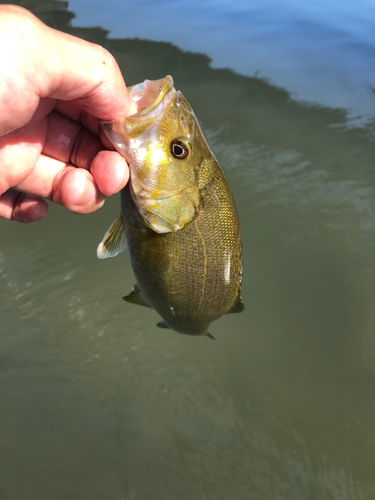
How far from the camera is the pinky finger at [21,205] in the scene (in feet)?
6.53

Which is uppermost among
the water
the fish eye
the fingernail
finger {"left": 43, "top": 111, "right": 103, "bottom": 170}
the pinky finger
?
the fish eye

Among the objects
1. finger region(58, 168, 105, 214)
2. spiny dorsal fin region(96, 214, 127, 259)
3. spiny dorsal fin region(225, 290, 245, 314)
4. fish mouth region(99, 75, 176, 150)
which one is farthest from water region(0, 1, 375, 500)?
fish mouth region(99, 75, 176, 150)

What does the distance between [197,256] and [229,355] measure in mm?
1739

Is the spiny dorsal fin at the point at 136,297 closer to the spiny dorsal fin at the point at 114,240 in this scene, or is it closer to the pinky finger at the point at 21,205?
the spiny dorsal fin at the point at 114,240

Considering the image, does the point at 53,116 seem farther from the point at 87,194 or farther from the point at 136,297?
the point at 136,297

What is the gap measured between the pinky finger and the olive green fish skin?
56cm

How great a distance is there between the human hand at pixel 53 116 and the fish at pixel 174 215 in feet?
0.29

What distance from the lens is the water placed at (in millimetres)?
2705

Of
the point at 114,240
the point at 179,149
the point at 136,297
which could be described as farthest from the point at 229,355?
the point at 179,149

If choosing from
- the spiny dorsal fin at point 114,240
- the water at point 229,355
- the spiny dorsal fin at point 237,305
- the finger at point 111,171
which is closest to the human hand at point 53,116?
the finger at point 111,171

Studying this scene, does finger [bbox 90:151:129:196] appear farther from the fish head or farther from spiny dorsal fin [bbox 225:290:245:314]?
spiny dorsal fin [bbox 225:290:245:314]

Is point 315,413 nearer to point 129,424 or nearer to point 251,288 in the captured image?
point 251,288

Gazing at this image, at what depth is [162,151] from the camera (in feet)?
4.85

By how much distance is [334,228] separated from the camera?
4.00 meters
